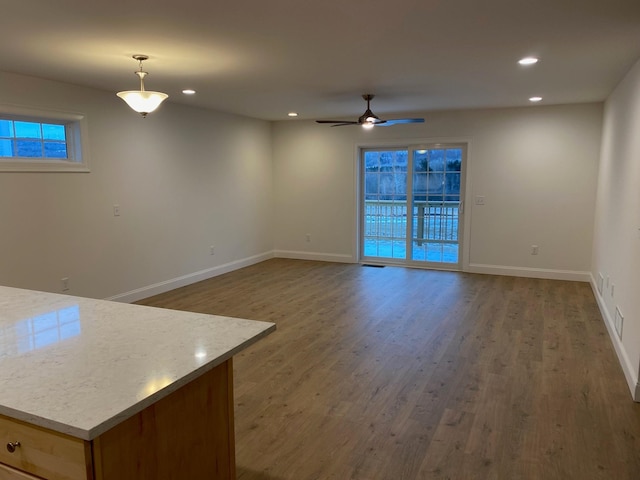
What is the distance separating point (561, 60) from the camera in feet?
12.3

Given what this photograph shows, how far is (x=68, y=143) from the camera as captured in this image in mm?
4781

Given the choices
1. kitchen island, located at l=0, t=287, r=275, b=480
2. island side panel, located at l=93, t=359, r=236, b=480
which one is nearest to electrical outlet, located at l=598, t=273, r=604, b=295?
kitchen island, located at l=0, t=287, r=275, b=480

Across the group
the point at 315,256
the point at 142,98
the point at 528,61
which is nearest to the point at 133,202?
the point at 142,98

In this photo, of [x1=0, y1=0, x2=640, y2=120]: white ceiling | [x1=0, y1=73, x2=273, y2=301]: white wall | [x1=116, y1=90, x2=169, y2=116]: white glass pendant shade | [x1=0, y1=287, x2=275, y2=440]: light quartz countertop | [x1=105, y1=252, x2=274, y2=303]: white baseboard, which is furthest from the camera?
[x1=105, y1=252, x2=274, y2=303]: white baseboard

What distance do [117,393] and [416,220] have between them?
6.45 metres

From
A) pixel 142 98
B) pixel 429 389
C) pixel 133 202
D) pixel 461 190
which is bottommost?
pixel 429 389

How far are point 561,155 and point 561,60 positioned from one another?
2815 millimetres

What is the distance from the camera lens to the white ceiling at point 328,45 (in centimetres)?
261

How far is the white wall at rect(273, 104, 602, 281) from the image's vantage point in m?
6.19

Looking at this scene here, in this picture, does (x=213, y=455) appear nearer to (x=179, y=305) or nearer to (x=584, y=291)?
(x=179, y=305)

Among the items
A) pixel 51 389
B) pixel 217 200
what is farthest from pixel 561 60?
pixel 217 200

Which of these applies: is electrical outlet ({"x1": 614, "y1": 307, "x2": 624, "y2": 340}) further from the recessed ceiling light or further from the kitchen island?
the kitchen island

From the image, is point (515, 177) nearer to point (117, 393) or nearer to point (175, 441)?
point (175, 441)

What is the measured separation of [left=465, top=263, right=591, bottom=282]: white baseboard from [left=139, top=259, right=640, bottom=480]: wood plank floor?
822mm
